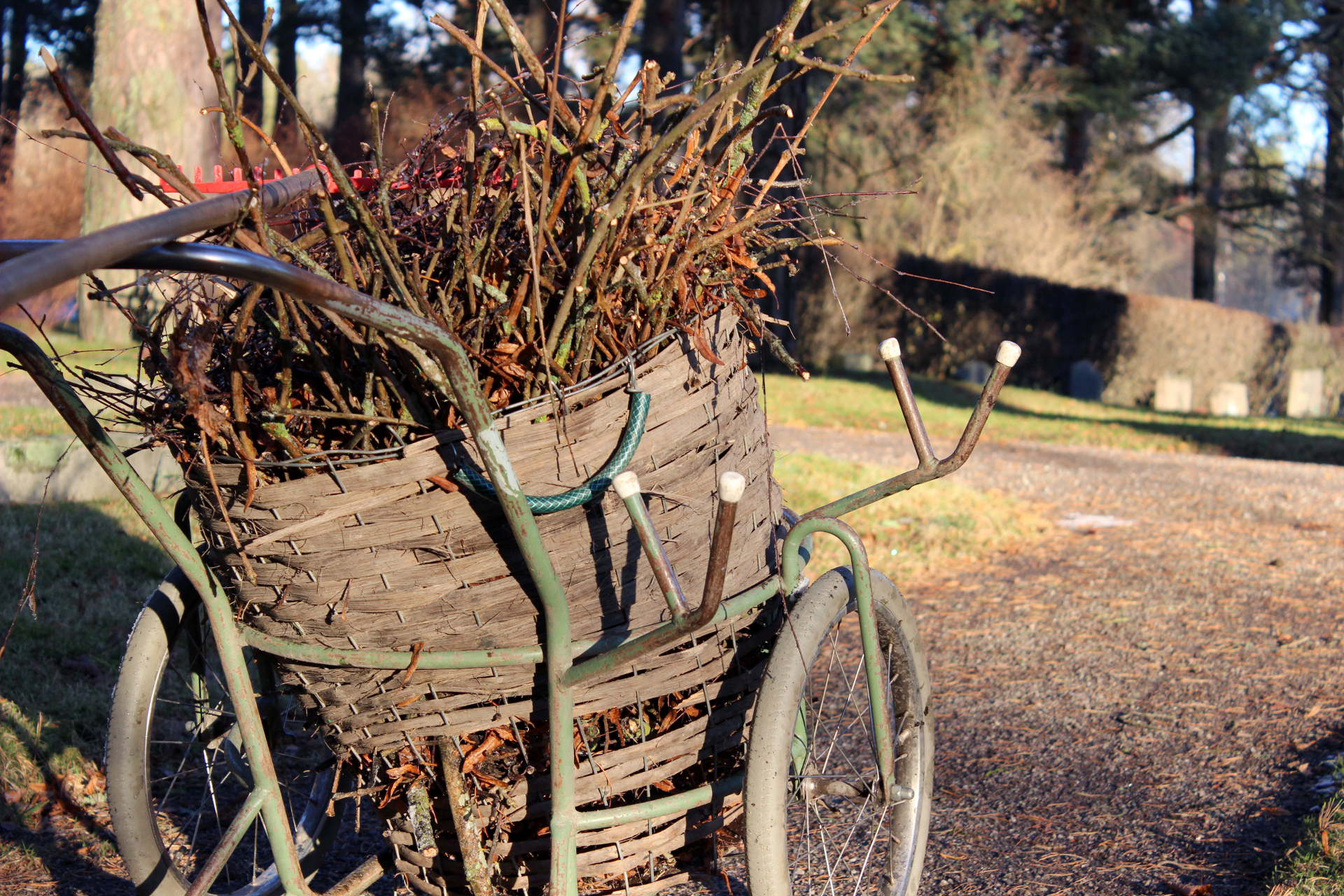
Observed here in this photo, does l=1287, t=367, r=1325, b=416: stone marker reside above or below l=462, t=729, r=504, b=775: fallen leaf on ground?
below

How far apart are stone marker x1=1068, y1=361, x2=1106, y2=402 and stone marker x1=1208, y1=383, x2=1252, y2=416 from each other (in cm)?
169

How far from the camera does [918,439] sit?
6.16ft

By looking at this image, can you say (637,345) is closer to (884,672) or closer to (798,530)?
(798,530)

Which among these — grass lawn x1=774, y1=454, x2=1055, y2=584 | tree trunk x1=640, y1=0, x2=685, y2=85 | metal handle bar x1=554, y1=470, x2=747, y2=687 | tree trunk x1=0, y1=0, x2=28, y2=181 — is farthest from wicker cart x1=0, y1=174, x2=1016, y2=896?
tree trunk x1=0, y1=0, x2=28, y2=181

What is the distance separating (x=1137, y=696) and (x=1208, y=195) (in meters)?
22.5

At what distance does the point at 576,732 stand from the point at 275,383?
2.36 ft

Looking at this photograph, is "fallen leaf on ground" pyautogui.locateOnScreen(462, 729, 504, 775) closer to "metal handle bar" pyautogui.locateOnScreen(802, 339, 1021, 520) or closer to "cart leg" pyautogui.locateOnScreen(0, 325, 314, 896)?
"cart leg" pyautogui.locateOnScreen(0, 325, 314, 896)

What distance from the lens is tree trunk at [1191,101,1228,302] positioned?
868 inches

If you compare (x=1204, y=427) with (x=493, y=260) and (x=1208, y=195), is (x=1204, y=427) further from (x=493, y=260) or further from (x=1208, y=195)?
(x=1208, y=195)

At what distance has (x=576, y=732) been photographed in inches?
66.4

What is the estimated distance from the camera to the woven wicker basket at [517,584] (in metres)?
1.50

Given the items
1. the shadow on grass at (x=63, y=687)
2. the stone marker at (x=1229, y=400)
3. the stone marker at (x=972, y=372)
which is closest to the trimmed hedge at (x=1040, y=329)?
the stone marker at (x=972, y=372)

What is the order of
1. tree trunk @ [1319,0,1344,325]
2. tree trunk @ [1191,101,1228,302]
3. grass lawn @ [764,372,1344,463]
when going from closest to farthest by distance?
grass lawn @ [764,372,1344,463] → tree trunk @ [1319,0,1344,325] → tree trunk @ [1191,101,1228,302]

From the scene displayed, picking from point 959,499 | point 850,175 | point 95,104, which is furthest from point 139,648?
point 850,175
